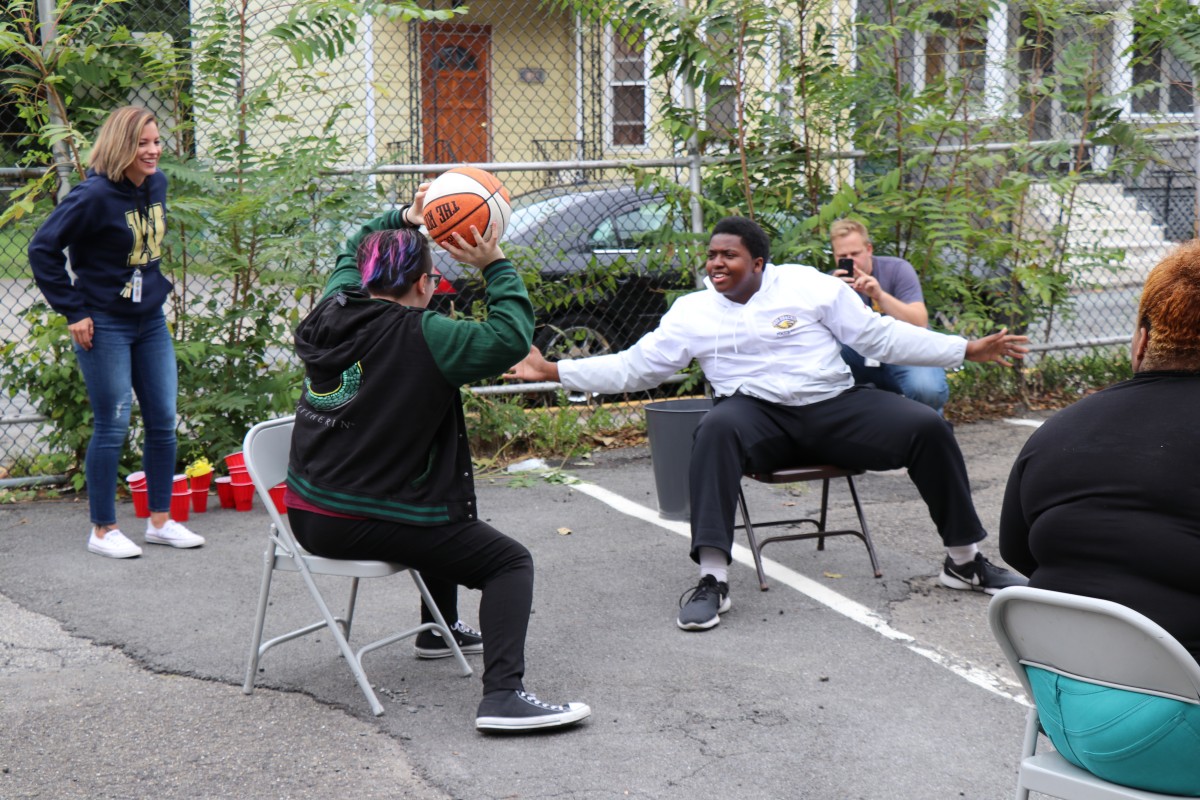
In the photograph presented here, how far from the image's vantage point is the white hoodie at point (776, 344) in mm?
5273

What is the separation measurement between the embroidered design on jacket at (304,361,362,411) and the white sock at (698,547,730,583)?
68.1 inches

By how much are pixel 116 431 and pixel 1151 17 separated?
→ 6806 mm

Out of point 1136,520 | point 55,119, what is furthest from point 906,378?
point 55,119

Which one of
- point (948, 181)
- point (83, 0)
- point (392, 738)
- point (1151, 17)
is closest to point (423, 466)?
point (392, 738)

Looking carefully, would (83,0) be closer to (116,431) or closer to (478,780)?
(116,431)

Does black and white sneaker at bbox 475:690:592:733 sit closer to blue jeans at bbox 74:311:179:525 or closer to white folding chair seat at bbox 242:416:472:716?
white folding chair seat at bbox 242:416:472:716

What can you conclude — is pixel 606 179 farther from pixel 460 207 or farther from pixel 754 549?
pixel 460 207

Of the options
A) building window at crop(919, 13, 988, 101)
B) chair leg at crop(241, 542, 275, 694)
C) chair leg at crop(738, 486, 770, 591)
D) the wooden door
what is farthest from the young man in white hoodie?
the wooden door

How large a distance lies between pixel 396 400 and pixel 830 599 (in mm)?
2196

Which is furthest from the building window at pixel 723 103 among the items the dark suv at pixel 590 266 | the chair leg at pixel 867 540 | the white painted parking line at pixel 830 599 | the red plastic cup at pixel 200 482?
the red plastic cup at pixel 200 482

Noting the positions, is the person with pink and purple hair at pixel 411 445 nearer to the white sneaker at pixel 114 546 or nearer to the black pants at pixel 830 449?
the black pants at pixel 830 449

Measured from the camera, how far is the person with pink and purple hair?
3746 millimetres

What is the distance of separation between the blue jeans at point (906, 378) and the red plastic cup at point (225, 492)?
333 cm

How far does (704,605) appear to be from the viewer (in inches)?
186
